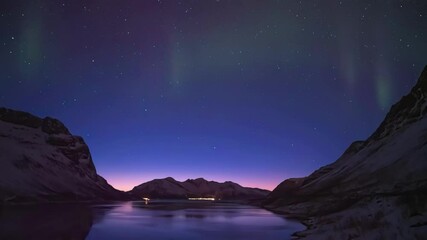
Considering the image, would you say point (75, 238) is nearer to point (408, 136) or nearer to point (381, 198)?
point (381, 198)

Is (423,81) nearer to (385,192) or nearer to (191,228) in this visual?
(385,192)

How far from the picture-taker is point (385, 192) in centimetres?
6531

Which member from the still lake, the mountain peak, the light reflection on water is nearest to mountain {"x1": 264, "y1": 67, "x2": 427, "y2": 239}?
the mountain peak

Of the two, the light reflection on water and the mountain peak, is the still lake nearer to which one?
the light reflection on water

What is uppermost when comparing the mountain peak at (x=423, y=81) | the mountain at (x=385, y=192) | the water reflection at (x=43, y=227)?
the mountain peak at (x=423, y=81)

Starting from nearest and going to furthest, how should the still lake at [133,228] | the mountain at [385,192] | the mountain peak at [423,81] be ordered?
the mountain at [385,192] < the still lake at [133,228] < the mountain peak at [423,81]

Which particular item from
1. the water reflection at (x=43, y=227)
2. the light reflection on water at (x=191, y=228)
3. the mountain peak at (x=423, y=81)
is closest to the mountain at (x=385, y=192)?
the mountain peak at (x=423, y=81)

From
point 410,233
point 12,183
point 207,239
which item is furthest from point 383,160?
point 12,183

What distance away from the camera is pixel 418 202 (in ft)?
91.5

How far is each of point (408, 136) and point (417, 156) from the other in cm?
2436

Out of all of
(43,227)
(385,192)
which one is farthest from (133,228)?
(385,192)

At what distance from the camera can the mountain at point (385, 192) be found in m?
27.6

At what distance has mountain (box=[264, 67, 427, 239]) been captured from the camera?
2759 centimetres

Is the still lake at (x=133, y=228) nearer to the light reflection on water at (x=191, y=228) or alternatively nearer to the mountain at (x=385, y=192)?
the light reflection on water at (x=191, y=228)
